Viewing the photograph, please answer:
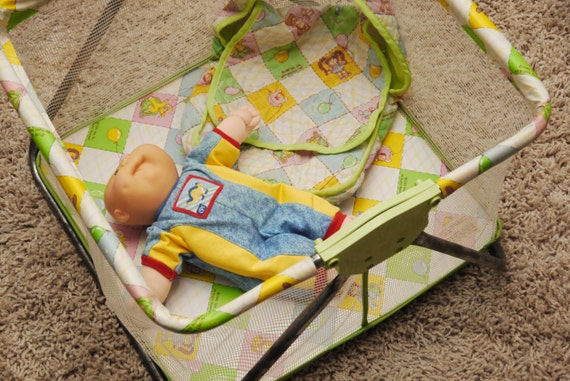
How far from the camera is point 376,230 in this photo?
77 cm

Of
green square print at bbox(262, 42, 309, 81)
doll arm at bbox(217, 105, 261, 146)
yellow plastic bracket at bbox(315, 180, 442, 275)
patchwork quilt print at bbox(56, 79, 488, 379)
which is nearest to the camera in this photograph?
yellow plastic bracket at bbox(315, 180, 442, 275)

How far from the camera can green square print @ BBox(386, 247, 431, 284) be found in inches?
40.7

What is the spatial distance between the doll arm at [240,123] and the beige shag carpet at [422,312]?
1.11 ft

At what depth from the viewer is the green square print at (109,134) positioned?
1.20m

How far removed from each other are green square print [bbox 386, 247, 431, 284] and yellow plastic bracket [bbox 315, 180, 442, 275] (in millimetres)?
207

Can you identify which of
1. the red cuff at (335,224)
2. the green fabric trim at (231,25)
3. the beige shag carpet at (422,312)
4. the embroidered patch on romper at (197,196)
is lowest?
the beige shag carpet at (422,312)

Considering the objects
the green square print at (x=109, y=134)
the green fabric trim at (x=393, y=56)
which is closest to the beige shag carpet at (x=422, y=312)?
the green square print at (x=109, y=134)

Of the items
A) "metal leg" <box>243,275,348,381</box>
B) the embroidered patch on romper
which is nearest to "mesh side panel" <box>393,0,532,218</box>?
"metal leg" <box>243,275,348,381</box>

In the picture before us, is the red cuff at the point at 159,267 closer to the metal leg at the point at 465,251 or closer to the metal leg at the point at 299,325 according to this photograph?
the metal leg at the point at 299,325

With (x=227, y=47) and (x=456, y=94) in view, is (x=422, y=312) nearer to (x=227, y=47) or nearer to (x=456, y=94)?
(x=456, y=94)

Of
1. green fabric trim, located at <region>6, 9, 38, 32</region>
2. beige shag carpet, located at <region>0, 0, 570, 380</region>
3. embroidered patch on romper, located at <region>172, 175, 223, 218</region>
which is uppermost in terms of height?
green fabric trim, located at <region>6, 9, 38, 32</region>

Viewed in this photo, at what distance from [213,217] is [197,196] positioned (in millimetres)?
44

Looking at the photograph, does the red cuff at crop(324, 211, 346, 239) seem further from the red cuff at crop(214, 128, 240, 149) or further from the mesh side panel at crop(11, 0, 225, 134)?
the mesh side panel at crop(11, 0, 225, 134)

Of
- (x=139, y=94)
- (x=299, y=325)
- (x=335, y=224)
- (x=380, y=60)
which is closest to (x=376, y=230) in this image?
(x=299, y=325)
